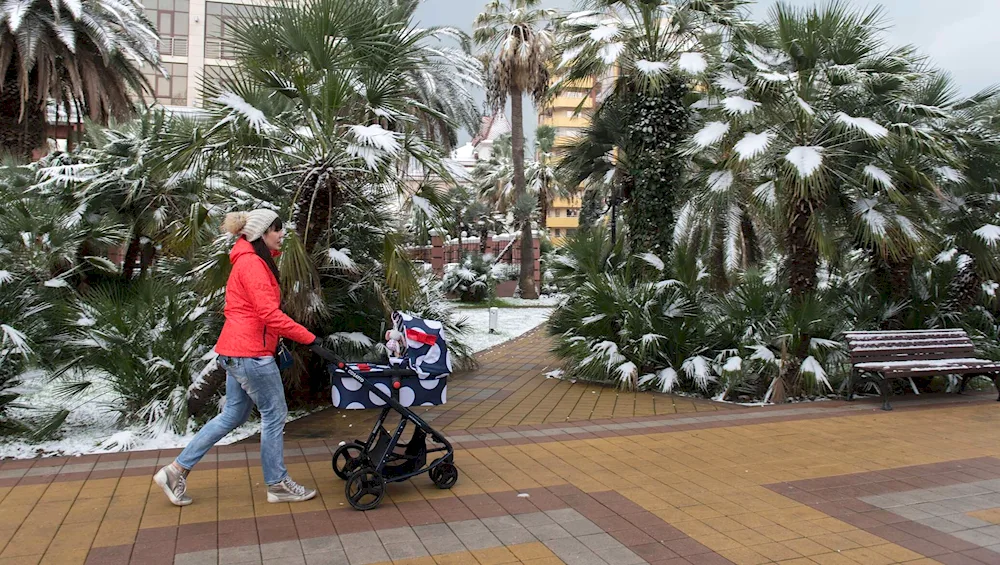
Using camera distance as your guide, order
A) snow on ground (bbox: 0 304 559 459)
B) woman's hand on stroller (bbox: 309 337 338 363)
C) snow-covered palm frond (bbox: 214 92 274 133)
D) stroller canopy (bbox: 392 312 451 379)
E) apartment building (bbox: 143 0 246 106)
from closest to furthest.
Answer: woman's hand on stroller (bbox: 309 337 338 363) < stroller canopy (bbox: 392 312 451 379) < snow on ground (bbox: 0 304 559 459) < snow-covered palm frond (bbox: 214 92 274 133) < apartment building (bbox: 143 0 246 106)

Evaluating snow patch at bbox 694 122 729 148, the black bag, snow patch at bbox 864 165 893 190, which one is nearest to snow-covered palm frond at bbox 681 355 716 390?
snow patch at bbox 694 122 729 148

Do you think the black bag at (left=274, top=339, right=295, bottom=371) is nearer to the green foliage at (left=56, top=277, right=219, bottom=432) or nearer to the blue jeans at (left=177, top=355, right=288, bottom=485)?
the blue jeans at (left=177, top=355, right=288, bottom=485)

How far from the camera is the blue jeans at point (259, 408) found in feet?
14.3

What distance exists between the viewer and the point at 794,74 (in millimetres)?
8625

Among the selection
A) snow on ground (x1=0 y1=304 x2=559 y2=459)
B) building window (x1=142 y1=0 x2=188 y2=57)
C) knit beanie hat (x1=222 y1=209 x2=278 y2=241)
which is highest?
building window (x1=142 y1=0 x2=188 y2=57)

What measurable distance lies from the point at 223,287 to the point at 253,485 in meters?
2.19

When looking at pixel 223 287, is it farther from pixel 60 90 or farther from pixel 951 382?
pixel 60 90

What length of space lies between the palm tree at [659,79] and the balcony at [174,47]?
33.7 metres

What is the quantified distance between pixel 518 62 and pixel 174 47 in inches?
815

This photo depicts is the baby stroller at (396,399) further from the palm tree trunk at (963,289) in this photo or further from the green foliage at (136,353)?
the palm tree trunk at (963,289)

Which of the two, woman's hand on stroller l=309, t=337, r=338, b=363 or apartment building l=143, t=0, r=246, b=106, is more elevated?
apartment building l=143, t=0, r=246, b=106

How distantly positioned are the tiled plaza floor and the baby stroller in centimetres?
15

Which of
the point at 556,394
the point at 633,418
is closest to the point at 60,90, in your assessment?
the point at 556,394

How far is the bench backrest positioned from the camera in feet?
26.8
